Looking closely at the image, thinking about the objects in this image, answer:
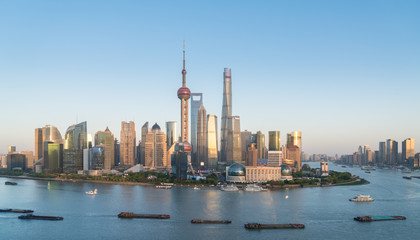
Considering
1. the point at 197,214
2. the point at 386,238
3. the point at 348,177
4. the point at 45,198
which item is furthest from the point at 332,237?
the point at 348,177

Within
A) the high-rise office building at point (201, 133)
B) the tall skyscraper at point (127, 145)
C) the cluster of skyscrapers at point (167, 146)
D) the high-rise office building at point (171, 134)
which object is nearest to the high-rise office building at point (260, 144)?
the cluster of skyscrapers at point (167, 146)

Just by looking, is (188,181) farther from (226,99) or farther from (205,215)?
(226,99)

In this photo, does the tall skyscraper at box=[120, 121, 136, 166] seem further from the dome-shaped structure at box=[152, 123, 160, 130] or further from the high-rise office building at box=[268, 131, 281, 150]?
the high-rise office building at box=[268, 131, 281, 150]

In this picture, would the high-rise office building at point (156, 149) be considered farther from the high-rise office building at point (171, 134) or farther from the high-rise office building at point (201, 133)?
the high-rise office building at point (171, 134)

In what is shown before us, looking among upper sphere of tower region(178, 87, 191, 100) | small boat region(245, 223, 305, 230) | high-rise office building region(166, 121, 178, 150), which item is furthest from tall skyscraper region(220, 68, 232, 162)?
small boat region(245, 223, 305, 230)

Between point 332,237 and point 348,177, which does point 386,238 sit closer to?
point 332,237
